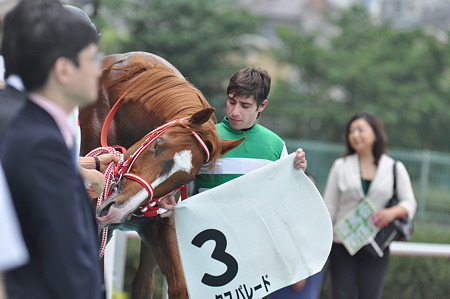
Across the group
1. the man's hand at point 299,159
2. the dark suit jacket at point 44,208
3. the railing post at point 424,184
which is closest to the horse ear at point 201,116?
the man's hand at point 299,159

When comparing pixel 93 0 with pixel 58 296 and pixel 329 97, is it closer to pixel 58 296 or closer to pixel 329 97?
pixel 58 296

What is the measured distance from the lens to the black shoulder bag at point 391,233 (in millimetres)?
5625

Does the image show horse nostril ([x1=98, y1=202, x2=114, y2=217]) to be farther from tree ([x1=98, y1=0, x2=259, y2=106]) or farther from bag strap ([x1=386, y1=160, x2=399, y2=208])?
tree ([x1=98, y1=0, x2=259, y2=106])

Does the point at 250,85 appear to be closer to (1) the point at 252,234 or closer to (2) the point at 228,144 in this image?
(2) the point at 228,144

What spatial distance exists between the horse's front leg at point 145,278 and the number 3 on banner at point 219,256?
0.97 m

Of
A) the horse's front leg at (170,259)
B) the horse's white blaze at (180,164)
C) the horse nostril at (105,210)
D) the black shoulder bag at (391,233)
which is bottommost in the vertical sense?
the black shoulder bag at (391,233)

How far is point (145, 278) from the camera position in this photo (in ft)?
15.5

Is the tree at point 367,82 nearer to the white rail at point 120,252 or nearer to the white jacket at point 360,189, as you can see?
the white rail at point 120,252

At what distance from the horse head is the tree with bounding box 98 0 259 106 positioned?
1795 centimetres

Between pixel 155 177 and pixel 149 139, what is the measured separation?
0.70ft

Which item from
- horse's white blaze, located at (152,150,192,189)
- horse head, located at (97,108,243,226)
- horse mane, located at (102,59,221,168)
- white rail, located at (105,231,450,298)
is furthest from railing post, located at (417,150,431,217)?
horse's white blaze, located at (152,150,192,189)

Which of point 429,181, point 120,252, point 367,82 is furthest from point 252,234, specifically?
point 367,82

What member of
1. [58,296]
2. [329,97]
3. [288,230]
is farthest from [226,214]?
[329,97]

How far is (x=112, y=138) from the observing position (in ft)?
13.9
